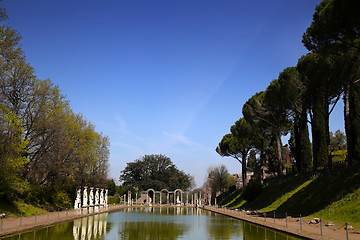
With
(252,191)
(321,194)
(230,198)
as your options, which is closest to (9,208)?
(321,194)

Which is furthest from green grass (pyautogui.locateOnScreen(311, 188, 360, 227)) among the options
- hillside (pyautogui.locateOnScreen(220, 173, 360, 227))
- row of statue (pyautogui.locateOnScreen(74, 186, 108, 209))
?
row of statue (pyautogui.locateOnScreen(74, 186, 108, 209))

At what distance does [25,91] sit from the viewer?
2745 cm

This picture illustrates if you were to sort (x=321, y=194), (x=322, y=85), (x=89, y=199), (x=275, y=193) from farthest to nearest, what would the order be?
(x=89, y=199) → (x=275, y=193) → (x=322, y=85) → (x=321, y=194)

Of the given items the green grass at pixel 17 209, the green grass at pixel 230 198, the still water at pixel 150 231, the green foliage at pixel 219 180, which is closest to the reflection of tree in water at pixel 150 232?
the still water at pixel 150 231

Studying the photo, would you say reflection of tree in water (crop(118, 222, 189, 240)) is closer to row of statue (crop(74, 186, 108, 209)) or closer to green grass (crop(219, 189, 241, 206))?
row of statue (crop(74, 186, 108, 209))

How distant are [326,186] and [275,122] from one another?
15.4 meters

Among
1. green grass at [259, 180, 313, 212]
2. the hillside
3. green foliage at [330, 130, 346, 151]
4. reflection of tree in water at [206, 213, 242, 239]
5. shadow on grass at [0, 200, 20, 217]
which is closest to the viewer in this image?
reflection of tree in water at [206, 213, 242, 239]

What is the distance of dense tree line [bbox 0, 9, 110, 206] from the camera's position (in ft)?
71.5

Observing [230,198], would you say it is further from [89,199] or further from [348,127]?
[348,127]

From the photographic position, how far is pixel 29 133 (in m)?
27.3

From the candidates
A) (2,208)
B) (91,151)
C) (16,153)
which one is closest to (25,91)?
(16,153)

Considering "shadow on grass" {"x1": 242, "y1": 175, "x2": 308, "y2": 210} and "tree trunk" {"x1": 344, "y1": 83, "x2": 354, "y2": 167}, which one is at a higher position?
"tree trunk" {"x1": 344, "y1": 83, "x2": 354, "y2": 167}

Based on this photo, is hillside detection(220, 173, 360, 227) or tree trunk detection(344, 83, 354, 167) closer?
hillside detection(220, 173, 360, 227)

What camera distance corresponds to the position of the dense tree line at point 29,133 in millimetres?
21781
